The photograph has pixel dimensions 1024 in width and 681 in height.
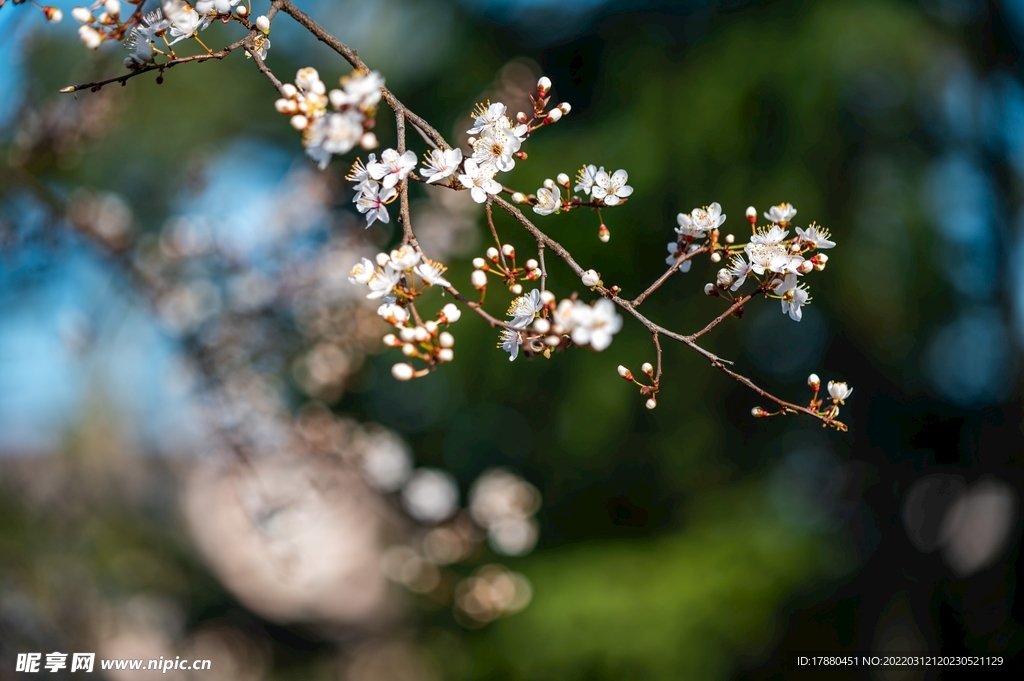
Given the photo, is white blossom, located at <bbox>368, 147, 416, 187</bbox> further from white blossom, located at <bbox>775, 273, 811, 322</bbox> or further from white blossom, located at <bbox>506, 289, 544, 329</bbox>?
white blossom, located at <bbox>775, 273, 811, 322</bbox>

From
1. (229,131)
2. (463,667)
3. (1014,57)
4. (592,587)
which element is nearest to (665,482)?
(592,587)

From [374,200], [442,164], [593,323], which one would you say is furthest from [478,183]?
[593,323]

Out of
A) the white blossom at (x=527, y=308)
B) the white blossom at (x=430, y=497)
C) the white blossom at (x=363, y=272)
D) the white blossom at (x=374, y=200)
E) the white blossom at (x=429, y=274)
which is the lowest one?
the white blossom at (x=430, y=497)

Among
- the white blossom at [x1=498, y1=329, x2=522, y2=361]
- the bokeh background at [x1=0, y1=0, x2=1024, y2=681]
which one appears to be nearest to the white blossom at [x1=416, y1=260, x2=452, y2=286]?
the white blossom at [x1=498, y1=329, x2=522, y2=361]

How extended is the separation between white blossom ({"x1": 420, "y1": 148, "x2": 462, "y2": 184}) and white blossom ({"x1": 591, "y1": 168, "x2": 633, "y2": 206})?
0.86 feet

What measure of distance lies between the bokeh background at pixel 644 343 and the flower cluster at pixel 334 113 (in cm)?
197

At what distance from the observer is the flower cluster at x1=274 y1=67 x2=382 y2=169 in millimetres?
782

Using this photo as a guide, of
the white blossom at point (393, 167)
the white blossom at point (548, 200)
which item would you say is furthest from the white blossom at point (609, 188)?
the white blossom at point (393, 167)

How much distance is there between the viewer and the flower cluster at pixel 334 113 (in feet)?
2.57

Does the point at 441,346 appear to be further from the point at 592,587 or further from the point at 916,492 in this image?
the point at 916,492

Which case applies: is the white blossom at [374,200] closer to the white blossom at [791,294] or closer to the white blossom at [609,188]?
the white blossom at [609,188]

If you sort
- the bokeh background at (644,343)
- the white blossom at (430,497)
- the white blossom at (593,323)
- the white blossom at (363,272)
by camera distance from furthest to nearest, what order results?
1. the white blossom at (430,497)
2. the bokeh background at (644,343)
3. the white blossom at (363,272)
4. the white blossom at (593,323)

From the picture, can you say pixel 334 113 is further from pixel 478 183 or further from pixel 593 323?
pixel 593 323

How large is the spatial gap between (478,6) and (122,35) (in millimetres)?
4101
